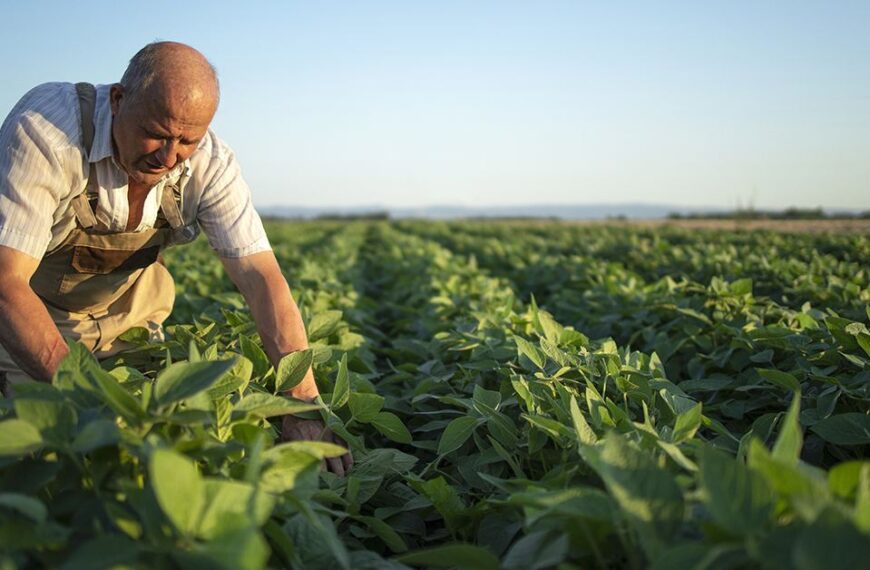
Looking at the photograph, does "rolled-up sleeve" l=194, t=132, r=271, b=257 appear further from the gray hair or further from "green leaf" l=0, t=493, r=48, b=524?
"green leaf" l=0, t=493, r=48, b=524

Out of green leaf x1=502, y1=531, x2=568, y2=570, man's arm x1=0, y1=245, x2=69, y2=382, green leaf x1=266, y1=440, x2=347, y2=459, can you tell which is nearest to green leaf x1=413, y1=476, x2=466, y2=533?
green leaf x1=266, y1=440, x2=347, y2=459

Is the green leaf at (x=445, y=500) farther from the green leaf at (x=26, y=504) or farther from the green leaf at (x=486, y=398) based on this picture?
the green leaf at (x=26, y=504)

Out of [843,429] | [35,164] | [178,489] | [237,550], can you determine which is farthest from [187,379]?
[843,429]

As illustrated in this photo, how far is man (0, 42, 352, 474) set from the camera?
6.77ft

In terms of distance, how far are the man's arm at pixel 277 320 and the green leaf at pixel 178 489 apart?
0.89 metres

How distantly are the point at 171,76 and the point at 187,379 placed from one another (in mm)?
1088

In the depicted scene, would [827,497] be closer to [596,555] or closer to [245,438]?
[596,555]

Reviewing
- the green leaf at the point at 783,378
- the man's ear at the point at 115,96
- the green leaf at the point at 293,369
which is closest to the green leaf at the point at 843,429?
the green leaf at the point at 783,378

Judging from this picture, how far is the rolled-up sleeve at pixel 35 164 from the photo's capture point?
2.10 metres

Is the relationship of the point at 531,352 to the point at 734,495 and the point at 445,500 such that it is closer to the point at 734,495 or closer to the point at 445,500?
the point at 445,500

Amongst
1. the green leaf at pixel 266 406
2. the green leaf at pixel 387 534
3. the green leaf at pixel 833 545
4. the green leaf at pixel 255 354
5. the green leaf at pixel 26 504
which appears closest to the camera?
the green leaf at pixel 833 545

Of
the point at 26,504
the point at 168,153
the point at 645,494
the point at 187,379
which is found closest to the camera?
the point at 26,504

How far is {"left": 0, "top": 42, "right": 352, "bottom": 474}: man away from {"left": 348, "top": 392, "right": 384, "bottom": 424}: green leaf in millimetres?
105

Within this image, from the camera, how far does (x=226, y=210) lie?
2547 millimetres
